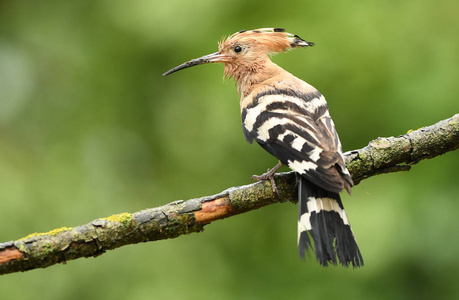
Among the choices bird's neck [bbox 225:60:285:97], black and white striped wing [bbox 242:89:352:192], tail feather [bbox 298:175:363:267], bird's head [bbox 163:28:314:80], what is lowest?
tail feather [bbox 298:175:363:267]

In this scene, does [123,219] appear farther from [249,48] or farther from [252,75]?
[249,48]

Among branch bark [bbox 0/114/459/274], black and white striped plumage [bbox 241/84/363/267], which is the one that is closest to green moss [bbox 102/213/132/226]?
branch bark [bbox 0/114/459/274]

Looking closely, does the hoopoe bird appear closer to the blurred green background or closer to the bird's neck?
the bird's neck

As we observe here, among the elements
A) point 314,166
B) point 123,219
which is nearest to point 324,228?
point 314,166

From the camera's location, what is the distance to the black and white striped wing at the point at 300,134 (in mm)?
2439

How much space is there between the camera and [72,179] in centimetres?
462

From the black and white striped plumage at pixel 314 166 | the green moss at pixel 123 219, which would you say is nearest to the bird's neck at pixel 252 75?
the black and white striped plumage at pixel 314 166

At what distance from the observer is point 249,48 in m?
3.54

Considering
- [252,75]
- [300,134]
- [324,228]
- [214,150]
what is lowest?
[324,228]

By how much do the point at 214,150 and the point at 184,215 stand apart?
215 cm

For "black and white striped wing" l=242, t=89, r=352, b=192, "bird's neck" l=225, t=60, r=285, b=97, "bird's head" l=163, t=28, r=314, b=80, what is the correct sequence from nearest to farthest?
"black and white striped wing" l=242, t=89, r=352, b=192, "bird's neck" l=225, t=60, r=285, b=97, "bird's head" l=163, t=28, r=314, b=80

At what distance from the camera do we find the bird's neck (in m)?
3.35

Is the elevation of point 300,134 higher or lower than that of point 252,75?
lower

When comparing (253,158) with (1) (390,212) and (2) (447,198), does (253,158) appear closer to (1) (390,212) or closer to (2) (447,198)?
(1) (390,212)
